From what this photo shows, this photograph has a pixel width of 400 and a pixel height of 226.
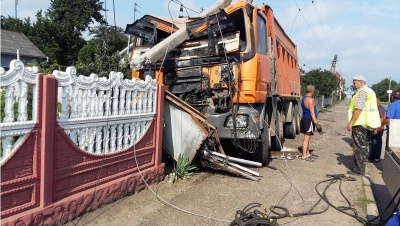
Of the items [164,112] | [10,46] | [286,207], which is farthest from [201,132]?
[10,46]

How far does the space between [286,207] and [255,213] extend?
0.79 metres

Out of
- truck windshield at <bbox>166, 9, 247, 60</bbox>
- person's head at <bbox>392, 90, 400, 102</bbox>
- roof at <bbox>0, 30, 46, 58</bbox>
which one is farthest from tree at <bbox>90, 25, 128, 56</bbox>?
roof at <bbox>0, 30, 46, 58</bbox>

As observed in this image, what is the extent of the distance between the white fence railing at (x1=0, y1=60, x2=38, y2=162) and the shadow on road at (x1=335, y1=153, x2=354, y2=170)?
6.30 m

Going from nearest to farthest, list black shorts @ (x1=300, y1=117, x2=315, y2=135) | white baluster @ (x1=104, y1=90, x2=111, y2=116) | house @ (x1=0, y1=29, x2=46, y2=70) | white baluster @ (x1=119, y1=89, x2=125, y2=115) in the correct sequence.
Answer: white baluster @ (x1=104, y1=90, x2=111, y2=116), white baluster @ (x1=119, y1=89, x2=125, y2=115), black shorts @ (x1=300, y1=117, x2=315, y2=135), house @ (x1=0, y1=29, x2=46, y2=70)

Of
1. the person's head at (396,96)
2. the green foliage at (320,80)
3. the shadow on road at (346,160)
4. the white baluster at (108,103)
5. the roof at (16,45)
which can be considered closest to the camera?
the white baluster at (108,103)

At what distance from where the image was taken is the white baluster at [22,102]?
3.34 meters

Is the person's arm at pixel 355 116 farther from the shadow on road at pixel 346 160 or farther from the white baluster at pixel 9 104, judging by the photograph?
the white baluster at pixel 9 104

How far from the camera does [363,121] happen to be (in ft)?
21.8

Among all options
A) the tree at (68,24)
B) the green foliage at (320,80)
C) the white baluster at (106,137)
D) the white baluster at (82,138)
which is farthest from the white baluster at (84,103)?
the tree at (68,24)

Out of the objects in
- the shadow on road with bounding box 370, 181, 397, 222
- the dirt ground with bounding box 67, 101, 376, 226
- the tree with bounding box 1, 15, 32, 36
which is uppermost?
the tree with bounding box 1, 15, 32, 36

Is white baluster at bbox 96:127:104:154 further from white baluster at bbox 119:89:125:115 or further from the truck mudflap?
the truck mudflap

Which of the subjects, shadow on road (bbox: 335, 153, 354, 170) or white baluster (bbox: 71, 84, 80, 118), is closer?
white baluster (bbox: 71, 84, 80, 118)

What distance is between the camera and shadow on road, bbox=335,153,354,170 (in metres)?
7.75

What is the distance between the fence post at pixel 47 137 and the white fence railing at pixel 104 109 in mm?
165
